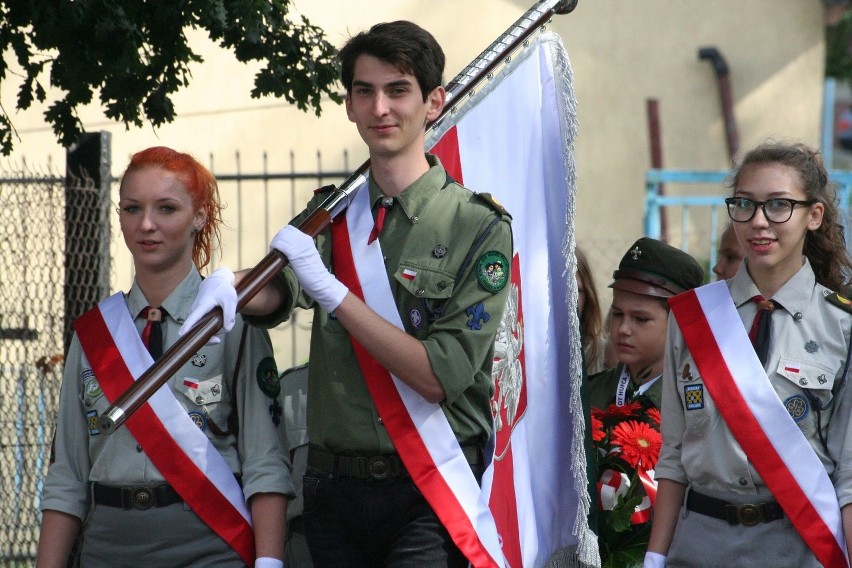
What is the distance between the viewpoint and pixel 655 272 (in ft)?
14.0

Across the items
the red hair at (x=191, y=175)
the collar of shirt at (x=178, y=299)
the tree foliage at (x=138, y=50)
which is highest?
the tree foliage at (x=138, y=50)

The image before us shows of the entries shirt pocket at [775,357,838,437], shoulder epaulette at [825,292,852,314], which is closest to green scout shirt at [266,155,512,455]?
shirt pocket at [775,357,838,437]

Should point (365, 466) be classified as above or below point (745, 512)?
above

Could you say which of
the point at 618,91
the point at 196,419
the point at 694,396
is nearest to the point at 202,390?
the point at 196,419

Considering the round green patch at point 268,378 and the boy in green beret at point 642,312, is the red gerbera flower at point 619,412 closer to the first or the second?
the boy in green beret at point 642,312

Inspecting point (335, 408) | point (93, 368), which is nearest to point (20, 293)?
point (93, 368)

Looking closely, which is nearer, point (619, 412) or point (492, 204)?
point (492, 204)

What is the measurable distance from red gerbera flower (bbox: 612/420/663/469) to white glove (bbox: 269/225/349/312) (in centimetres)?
130

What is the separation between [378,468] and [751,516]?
2.93 feet

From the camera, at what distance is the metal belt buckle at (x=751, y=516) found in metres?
3.05

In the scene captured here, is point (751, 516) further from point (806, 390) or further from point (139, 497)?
point (139, 497)

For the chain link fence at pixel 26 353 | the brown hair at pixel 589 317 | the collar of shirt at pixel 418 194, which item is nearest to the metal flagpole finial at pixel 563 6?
the collar of shirt at pixel 418 194

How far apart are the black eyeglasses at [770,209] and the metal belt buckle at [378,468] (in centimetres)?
104

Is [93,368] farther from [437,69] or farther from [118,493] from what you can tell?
[437,69]
